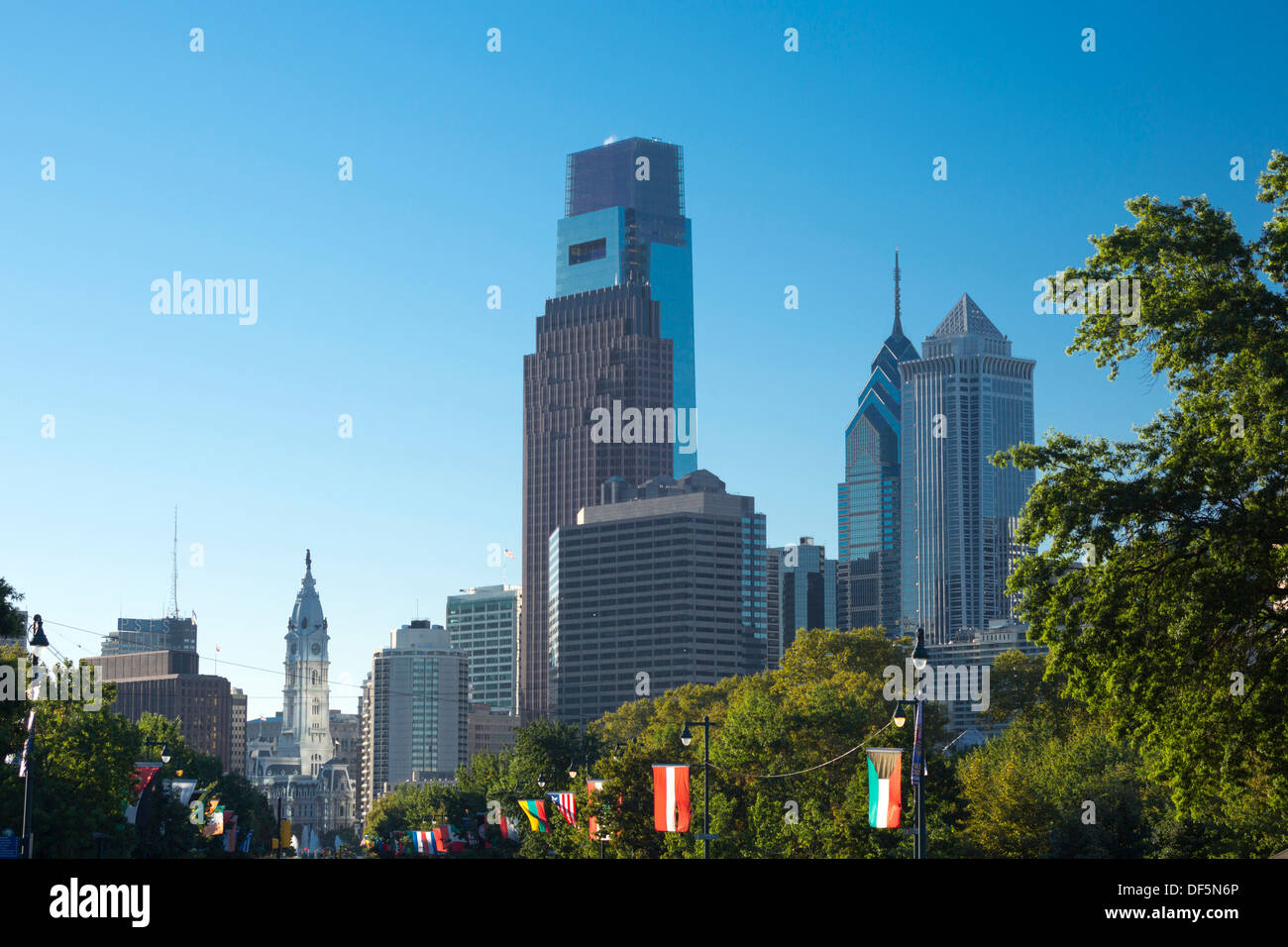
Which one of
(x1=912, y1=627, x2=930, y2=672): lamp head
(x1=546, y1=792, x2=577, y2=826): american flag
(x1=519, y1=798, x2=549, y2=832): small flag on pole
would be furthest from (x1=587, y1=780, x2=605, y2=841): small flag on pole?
(x1=912, y1=627, x2=930, y2=672): lamp head

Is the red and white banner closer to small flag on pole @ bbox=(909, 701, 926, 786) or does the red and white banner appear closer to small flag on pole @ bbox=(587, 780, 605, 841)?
small flag on pole @ bbox=(909, 701, 926, 786)

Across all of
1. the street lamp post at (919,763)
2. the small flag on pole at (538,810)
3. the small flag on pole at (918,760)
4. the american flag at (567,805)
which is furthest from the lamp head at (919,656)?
the small flag on pole at (538,810)

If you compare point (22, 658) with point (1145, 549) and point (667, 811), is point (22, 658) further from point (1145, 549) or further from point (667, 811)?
point (1145, 549)

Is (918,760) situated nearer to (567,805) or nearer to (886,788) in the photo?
(886,788)

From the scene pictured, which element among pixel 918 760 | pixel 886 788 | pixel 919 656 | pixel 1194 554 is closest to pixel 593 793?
pixel 886 788
